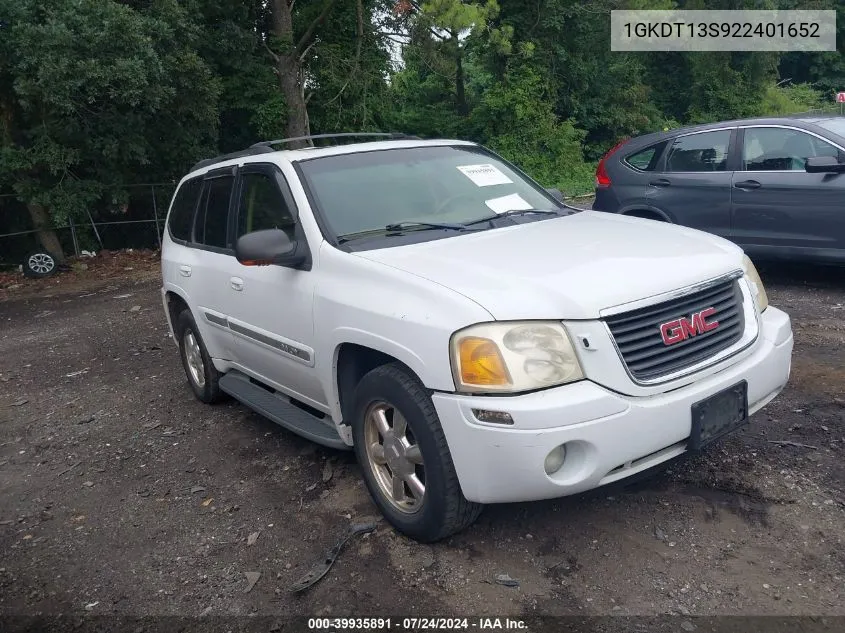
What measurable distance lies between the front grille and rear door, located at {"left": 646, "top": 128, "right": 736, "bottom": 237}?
4.41m

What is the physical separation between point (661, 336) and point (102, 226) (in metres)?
14.3

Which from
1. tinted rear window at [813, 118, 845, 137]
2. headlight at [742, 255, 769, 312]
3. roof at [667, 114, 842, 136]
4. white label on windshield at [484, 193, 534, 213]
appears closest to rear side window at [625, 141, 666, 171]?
roof at [667, 114, 842, 136]

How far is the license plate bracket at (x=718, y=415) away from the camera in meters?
3.10

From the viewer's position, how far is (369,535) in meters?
3.55

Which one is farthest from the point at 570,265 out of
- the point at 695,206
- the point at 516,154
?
the point at 516,154

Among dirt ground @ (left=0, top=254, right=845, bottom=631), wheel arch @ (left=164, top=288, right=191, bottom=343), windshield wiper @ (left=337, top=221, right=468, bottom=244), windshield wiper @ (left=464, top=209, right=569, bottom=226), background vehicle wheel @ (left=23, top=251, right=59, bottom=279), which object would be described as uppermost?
windshield wiper @ (left=337, top=221, right=468, bottom=244)

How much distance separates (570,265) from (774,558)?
1448 millimetres

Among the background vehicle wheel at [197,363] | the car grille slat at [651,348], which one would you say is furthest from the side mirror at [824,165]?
the background vehicle wheel at [197,363]

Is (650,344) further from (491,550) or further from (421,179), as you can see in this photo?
(421,179)

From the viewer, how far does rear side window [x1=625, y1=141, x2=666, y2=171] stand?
804 centimetres

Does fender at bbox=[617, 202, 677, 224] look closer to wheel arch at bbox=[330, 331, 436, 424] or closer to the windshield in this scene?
the windshield

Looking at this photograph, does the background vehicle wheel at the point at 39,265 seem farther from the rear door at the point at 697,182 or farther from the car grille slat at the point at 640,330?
the car grille slat at the point at 640,330

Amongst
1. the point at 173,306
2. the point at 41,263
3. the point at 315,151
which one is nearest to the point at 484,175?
the point at 315,151

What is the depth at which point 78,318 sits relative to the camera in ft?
31.8
